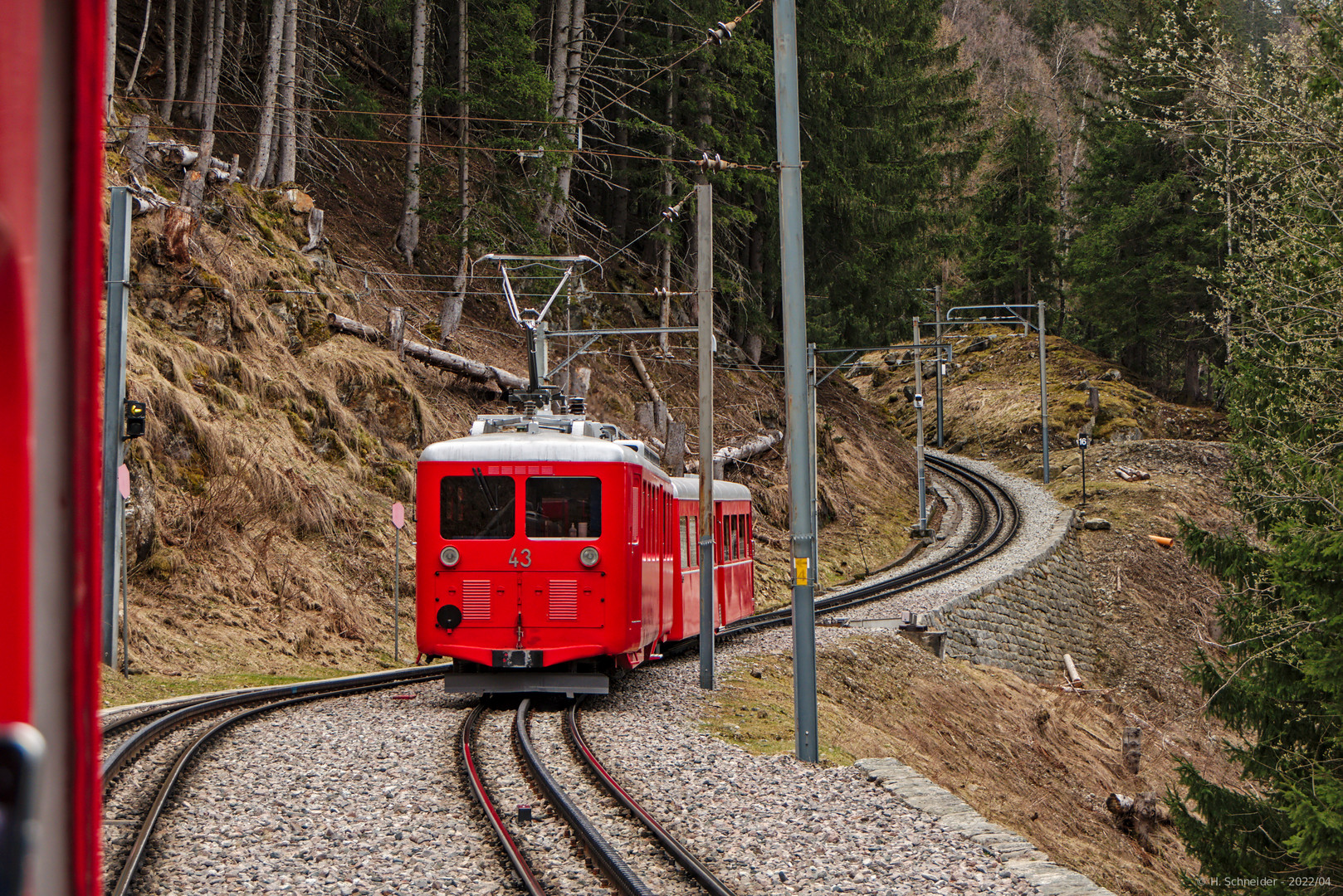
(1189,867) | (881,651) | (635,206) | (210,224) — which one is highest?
(635,206)

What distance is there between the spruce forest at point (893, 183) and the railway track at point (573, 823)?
19.3ft

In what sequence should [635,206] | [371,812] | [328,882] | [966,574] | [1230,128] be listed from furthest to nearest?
1. [635,206]
2. [966,574]
3. [1230,128]
4. [371,812]
5. [328,882]

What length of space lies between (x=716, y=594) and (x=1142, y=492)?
89.3ft

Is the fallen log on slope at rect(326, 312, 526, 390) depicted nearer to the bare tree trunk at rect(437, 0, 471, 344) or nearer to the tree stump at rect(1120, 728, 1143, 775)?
the bare tree trunk at rect(437, 0, 471, 344)

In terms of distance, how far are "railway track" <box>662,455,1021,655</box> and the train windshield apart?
682cm

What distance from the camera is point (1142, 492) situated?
40.2 metres

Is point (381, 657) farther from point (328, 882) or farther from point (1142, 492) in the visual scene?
point (1142, 492)

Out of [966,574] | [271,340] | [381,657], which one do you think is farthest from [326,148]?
[966,574]

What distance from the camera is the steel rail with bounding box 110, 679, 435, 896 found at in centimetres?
619

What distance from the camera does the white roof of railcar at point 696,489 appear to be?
17.0 metres

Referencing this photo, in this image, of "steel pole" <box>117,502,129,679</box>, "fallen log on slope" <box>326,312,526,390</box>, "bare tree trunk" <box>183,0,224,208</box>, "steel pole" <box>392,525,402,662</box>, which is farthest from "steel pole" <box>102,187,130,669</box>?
"fallen log on slope" <box>326,312,526,390</box>

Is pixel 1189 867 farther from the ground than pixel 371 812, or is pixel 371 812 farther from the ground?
pixel 371 812

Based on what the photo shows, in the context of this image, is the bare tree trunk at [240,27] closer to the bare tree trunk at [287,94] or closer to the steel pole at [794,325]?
the bare tree trunk at [287,94]

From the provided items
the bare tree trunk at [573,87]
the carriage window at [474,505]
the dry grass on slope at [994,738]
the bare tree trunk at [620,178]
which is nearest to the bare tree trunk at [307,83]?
the bare tree trunk at [573,87]
